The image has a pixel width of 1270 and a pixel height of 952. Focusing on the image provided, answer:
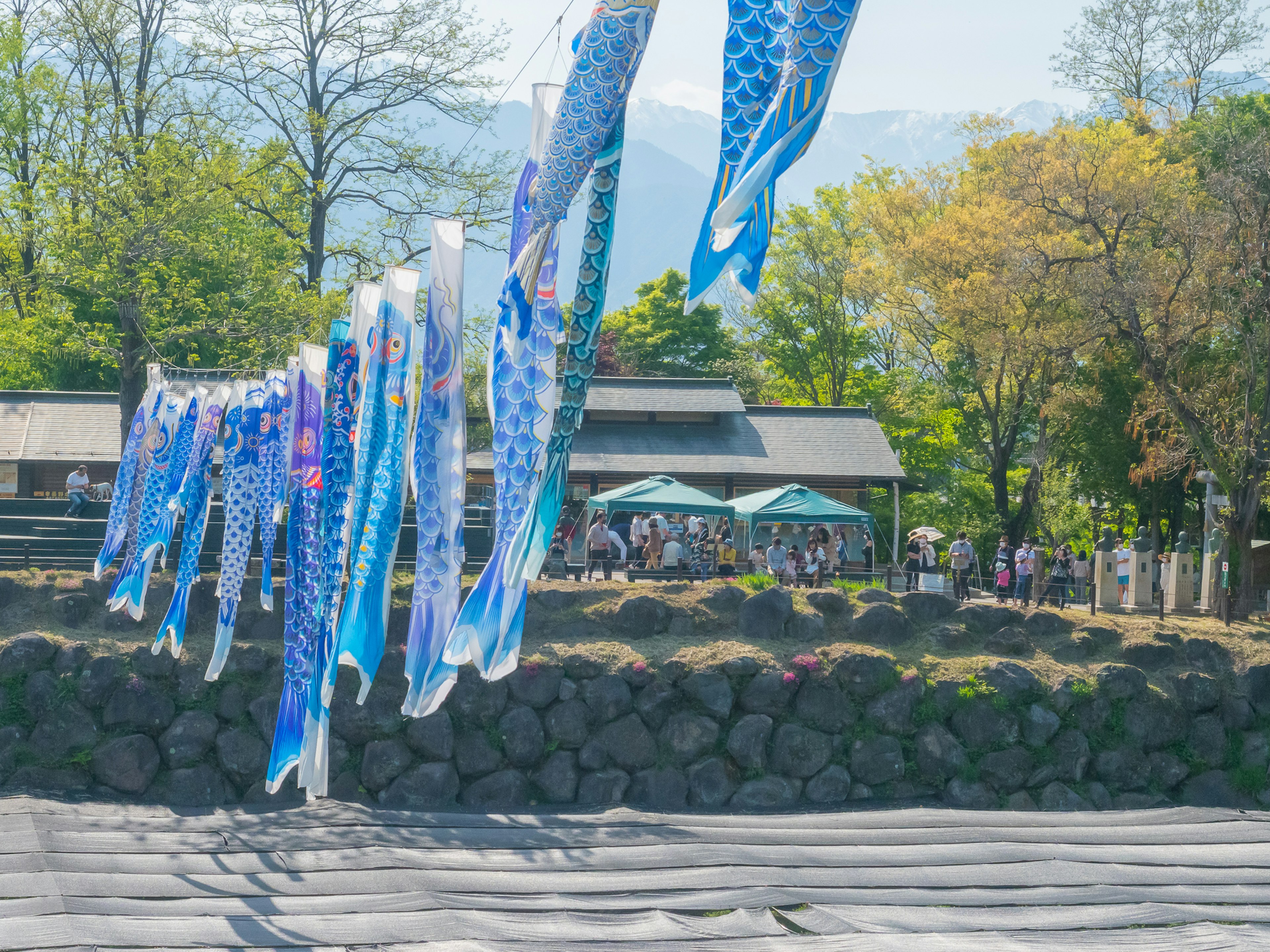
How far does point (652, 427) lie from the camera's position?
2877 centimetres

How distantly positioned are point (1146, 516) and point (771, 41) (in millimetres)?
27600

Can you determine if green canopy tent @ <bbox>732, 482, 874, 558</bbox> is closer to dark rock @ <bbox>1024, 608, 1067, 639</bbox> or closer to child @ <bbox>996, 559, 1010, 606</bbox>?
child @ <bbox>996, 559, 1010, 606</bbox>

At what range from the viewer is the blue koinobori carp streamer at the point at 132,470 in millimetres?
14445

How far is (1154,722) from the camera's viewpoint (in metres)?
15.1

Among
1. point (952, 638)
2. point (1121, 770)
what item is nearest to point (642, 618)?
point (952, 638)

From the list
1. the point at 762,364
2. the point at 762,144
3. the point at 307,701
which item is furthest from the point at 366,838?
the point at 762,364

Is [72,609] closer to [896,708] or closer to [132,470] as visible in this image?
[132,470]

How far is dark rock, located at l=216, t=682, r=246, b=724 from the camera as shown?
14.2 meters

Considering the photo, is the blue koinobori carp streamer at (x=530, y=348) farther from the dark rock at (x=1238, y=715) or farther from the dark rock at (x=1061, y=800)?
the dark rock at (x=1238, y=715)

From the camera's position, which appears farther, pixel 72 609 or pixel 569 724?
pixel 72 609

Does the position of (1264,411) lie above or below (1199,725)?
above

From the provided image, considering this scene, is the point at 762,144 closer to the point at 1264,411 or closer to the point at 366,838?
the point at 366,838

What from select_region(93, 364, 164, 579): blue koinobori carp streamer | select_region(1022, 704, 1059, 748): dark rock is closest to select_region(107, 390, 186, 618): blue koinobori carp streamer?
select_region(93, 364, 164, 579): blue koinobori carp streamer

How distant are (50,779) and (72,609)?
241cm
